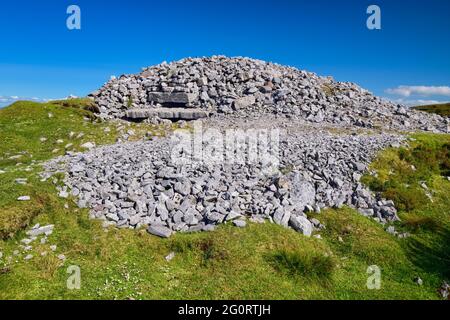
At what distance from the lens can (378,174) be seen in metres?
21.3

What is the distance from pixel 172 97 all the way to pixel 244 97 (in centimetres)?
861

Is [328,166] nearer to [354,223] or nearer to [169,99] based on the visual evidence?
[354,223]

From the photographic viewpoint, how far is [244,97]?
38094 millimetres

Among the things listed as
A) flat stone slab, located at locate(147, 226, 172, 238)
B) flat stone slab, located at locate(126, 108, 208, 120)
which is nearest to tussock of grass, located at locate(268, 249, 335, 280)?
flat stone slab, located at locate(147, 226, 172, 238)

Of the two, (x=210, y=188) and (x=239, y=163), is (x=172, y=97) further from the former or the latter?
(x=210, y=188)

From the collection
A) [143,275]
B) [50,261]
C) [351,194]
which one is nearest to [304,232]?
[351,194]

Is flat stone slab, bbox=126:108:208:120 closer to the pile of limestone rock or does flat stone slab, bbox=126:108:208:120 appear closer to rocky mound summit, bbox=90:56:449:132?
rocky mound summit, bbox=90:56:449:132

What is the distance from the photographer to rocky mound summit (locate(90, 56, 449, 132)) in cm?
3556

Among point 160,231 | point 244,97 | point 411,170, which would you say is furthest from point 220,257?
point 244,97

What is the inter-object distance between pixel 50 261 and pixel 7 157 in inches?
590

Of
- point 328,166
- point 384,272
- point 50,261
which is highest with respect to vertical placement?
point 328,166

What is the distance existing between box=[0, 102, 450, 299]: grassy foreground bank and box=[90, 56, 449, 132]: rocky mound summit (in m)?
17.9

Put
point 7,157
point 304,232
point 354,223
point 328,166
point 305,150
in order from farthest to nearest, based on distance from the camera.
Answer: point 7,157 < point 305,150 < point 328,166 < point 354,223 < point 304,232

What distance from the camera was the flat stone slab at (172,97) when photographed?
3842 cm
